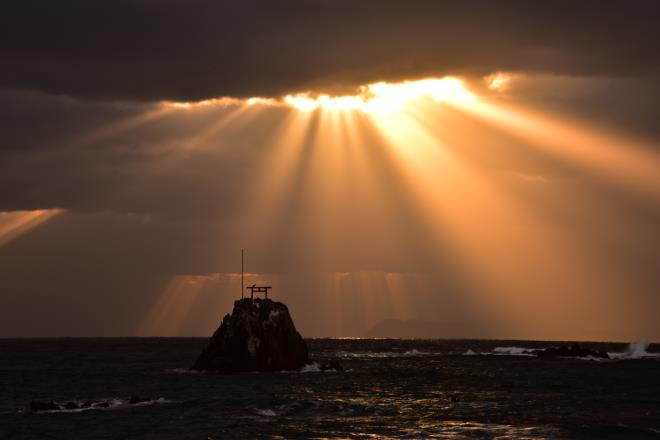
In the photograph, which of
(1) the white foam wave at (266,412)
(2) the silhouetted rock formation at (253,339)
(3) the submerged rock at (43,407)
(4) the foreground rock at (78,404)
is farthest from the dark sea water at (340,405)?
(2) the silhouetted rock formation at (253,339)

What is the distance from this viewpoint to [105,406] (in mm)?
79938

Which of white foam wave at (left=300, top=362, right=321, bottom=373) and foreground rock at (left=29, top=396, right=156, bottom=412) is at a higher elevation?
white foam wave at (left=300, top=362, right=321, bottom=373)

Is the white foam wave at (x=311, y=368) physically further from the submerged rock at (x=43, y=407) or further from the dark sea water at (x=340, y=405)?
the submerged rock at (x=43, y=407)

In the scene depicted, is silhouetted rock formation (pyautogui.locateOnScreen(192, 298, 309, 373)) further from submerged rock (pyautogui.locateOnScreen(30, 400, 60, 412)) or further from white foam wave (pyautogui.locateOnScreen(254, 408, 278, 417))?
white foam wave (pyautogui.locateOnScreen(254, 408, 278, 417))

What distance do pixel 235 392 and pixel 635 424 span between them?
39437mm

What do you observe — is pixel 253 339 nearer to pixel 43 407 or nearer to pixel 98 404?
pixel 98 404

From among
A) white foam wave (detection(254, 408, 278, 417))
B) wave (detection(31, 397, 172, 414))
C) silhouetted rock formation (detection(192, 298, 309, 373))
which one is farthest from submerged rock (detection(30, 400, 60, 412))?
silhouetted rock formation (detection(192, 298, 309, 373))

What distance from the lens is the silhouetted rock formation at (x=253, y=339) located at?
113 metres

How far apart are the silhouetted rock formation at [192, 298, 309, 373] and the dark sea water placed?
2934mm

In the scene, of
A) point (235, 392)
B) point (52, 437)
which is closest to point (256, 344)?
point (235, 392)

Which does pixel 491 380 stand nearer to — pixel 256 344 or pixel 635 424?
pixel 256 344

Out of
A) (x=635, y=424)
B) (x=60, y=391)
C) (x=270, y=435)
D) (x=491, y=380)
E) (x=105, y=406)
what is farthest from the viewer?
(x=491, y=380)

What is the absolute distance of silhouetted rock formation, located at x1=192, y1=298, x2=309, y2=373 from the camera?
113m

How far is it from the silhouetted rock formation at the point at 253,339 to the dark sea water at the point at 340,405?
2.93m
